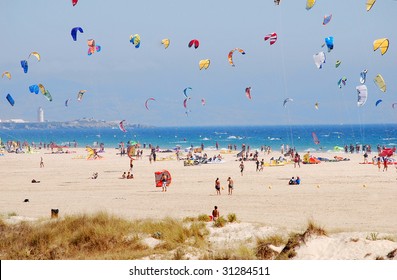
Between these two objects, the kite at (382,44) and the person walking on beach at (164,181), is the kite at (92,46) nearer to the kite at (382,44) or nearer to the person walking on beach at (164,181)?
the person walking on beach at (164,181)

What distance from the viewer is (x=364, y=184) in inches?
1086

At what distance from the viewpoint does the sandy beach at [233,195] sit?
717 inches

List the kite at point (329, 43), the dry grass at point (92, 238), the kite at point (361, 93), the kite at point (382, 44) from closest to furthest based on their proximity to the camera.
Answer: the dry grass at point (92, 238), the kite at point (382, 44), the kite at point (329, 43), the kite at point (361, 93)

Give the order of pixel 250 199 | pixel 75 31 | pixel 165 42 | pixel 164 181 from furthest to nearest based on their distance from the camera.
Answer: pixel 165 42, pixel 75 31, pixel 164 181, pixel 250 199

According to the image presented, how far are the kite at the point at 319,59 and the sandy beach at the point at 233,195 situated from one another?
223 inches

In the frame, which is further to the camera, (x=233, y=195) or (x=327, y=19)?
(x=327, y=19)

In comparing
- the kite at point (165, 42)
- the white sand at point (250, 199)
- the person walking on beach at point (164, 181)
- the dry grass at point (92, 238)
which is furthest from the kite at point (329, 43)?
the dry grass at point (92, 238)

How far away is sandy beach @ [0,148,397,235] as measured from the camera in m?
18.2

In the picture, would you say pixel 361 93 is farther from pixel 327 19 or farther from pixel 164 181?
pixel 164 181

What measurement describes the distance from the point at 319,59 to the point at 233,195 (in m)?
13.0

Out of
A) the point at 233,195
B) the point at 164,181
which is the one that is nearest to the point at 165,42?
the point at 164,181

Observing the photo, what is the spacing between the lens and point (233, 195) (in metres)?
24.1
